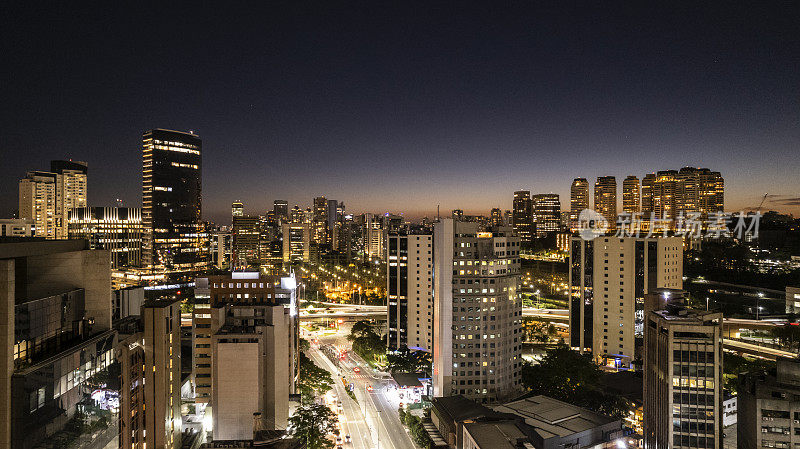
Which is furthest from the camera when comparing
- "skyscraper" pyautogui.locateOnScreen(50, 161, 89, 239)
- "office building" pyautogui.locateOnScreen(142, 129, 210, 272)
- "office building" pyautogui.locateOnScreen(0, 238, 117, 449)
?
"skyscraper" pyautogui.locateOnScreen(50, 161, 89, 239)

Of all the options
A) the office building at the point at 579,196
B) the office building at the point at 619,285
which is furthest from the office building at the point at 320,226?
the office building at the point at 619,285

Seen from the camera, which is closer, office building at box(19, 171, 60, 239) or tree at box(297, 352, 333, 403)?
tree at box(297, 352, 333, 403)

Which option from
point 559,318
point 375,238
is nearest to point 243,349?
point 559,318

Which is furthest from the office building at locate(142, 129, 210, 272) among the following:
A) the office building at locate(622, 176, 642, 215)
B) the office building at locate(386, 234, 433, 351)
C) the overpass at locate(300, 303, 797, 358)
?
the office building at locate(622, 176, 642, 215)

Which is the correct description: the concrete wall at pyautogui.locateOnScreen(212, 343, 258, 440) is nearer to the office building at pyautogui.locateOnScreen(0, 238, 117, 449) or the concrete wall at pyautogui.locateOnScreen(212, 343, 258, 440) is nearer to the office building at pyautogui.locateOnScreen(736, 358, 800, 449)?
the office building at pyautogui.locateOnScreen(0, 238, 117, 449)

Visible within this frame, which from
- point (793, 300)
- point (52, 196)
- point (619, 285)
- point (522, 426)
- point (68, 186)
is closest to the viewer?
point (522, 426)

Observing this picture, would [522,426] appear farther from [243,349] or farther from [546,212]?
[546,212]

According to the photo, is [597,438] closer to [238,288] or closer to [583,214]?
[238,288]
